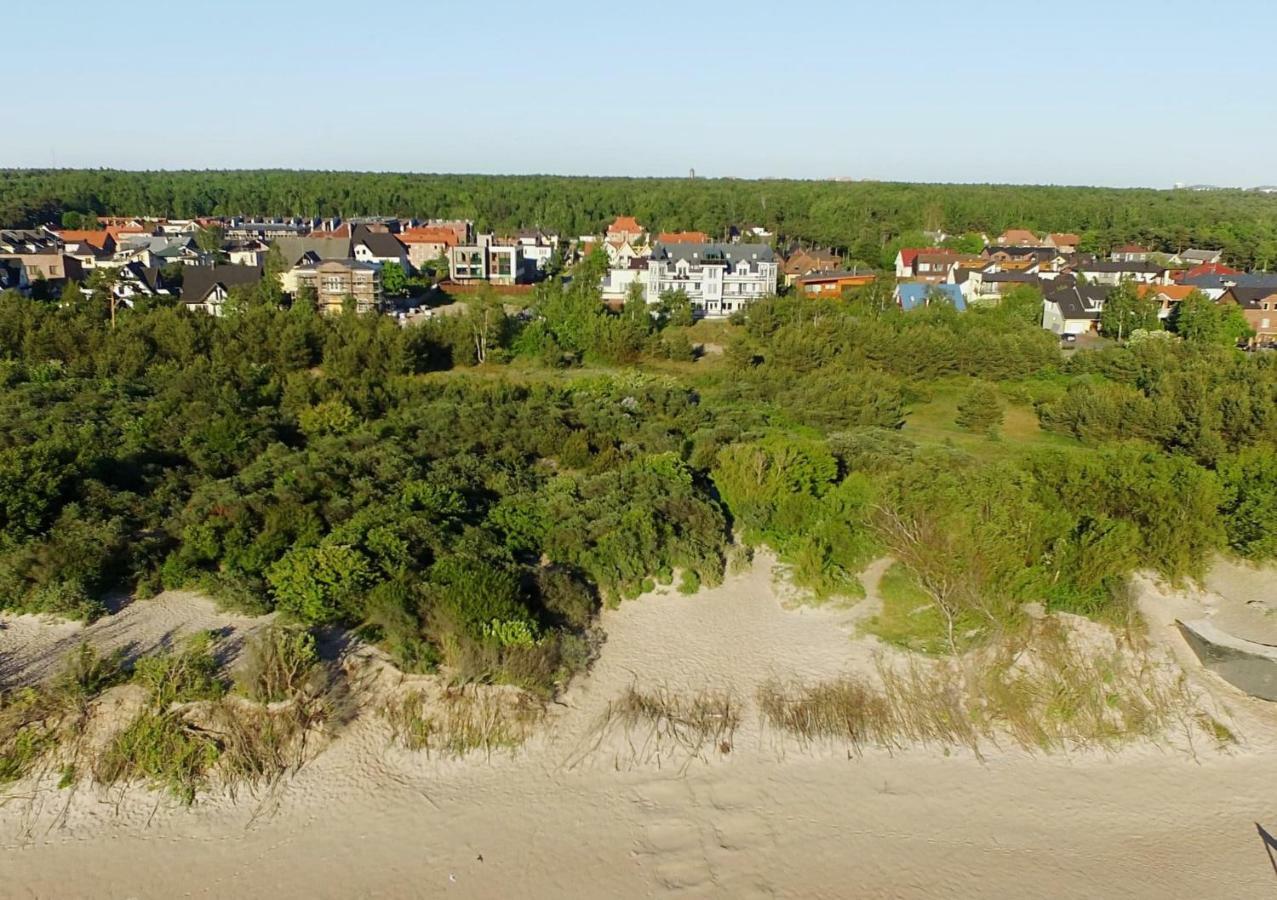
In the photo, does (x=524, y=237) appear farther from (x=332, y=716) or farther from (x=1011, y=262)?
(x=332, y=716)

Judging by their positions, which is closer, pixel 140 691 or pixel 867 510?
pixel 140 691

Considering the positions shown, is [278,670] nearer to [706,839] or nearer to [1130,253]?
[706,839]

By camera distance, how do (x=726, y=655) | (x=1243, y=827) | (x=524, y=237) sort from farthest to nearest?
(x=524, y=237) → (x=726, y=655) → (x=1243, y=827)

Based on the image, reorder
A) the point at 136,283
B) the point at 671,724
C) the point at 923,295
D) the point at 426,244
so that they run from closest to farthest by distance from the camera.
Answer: the point at 671,724 → the point at 136,283 → the point at 923,295 → the point at 426,244

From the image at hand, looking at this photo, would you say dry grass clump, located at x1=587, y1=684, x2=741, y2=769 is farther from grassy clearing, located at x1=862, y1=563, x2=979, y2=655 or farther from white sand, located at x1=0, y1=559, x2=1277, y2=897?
grassy clearing, located at x1=862, y1=563, x2=979, y2=655

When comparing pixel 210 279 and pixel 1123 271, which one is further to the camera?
pixel 1123 271

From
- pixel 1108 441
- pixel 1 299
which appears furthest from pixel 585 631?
pixel 1 299

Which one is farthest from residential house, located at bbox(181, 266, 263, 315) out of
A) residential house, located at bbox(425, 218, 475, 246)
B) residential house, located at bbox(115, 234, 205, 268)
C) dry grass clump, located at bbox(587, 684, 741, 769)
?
dry grass clump, located at bbox(587, 684, 741, 769)

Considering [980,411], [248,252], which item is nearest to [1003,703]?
[980,411]
